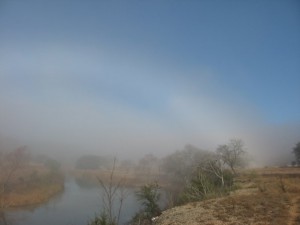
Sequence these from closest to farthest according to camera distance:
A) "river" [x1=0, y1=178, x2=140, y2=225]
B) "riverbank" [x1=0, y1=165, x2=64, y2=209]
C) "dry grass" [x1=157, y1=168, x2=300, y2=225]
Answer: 1. "dry grass" [x1=157, y1=168, x2=300, y2=225]
2. "river" [x1=0, y1=178, x2=140, y2=225]
3. "riverbank" [x1=0, y1=165, x2=64, y2=209]

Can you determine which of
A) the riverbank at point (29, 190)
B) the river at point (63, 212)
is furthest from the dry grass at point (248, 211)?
the riverbank at point (29, 190)

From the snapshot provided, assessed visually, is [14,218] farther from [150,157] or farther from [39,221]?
[150,157]

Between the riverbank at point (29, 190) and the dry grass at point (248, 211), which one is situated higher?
the riverbank at point (29, 190)

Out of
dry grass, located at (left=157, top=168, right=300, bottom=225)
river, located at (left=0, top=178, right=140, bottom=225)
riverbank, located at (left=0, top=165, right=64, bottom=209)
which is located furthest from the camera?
riverbank, located at (left=0, top=165, right=64, bottom=209)

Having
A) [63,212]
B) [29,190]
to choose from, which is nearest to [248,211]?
[63,212]

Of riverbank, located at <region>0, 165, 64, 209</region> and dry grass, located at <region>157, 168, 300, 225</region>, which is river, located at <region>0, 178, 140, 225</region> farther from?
dry grass, located at <region>157, 168, 300, 225</region>

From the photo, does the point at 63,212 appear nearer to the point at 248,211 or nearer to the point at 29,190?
the point at 29,190

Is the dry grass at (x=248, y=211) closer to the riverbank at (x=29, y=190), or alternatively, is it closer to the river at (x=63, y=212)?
the river at (x=63, y=212)

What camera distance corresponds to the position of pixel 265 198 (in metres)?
29.3

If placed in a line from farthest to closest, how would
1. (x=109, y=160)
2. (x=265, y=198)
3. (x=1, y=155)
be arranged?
1. (x=109, y=160)
2. (x=1, y=155)
3. (x=265, y=198)

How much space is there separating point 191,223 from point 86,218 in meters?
25.7

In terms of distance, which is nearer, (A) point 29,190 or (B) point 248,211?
(B) point 248,211

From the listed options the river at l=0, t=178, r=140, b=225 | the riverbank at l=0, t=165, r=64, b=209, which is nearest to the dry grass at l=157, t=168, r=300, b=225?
the river at l=0, t=178, r=140, b=225

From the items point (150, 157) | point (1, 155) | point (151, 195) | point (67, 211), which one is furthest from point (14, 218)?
point (150, 157)
